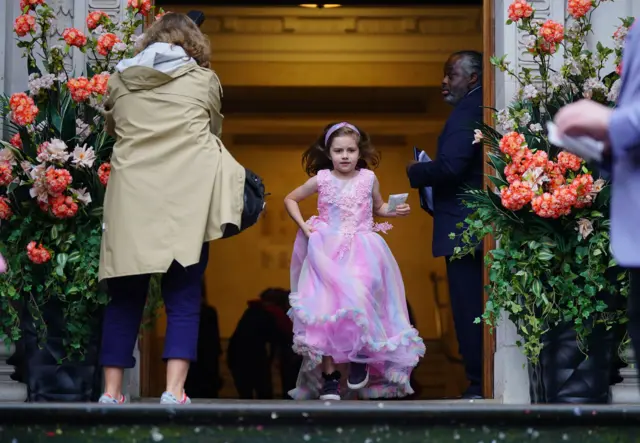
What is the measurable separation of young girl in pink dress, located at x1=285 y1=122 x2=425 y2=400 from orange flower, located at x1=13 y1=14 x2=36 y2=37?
162cm

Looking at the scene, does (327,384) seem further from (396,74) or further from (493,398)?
(396,74)

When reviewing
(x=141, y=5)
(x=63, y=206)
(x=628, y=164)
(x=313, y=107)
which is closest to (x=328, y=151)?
(x=141, y=5)

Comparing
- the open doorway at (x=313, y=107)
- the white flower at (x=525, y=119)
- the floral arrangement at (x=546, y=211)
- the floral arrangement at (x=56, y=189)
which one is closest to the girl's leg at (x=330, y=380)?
the floral arrangement at (x=546, y=211)

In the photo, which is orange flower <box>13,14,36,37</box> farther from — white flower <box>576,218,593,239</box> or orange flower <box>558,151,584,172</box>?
white flower <box>576,218,593,239</box>

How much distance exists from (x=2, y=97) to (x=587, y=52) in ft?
8.87

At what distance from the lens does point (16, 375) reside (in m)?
6.20

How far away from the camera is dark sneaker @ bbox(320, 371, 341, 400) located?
6316 millimetres

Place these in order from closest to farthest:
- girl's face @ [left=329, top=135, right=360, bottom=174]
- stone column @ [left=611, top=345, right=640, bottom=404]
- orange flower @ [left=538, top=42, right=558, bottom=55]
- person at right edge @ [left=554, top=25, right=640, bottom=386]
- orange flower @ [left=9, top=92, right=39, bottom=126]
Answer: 1. person at right edge @ [left=554, top=25, right=640, bottom=386]
2. orange flower @ [left=9, top=92, right=39, bottom=126]
3. orange flower @ [left=538, top=42, right=558, bottom=55]
4. stone column @ [left=611, top=345, right=640, bottom=404]
5. girl's face @ [left=329, top=135, right=360, bottom=174]

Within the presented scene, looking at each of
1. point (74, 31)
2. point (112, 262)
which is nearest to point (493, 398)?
point (112, 262)

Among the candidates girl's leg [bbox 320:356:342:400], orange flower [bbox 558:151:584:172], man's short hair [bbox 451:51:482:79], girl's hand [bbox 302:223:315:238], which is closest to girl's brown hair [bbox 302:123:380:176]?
girl's hand [bbox 302:223:315:238]

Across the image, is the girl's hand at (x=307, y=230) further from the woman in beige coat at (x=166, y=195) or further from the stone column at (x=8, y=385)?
the stone column at (x=8, y=385)

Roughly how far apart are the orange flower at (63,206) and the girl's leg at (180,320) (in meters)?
0.76

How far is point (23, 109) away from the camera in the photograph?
18.9 feet

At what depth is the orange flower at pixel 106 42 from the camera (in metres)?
5.92
